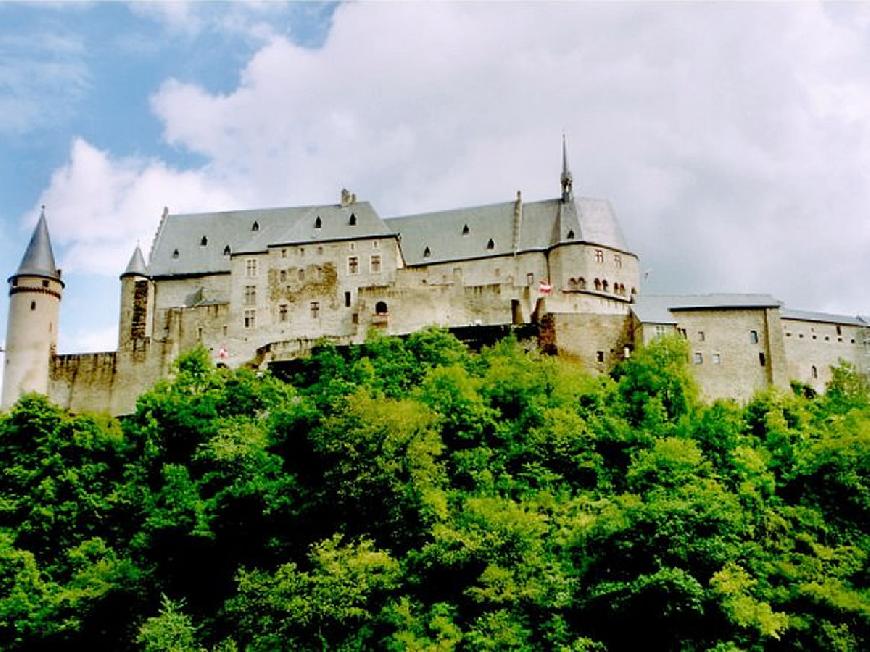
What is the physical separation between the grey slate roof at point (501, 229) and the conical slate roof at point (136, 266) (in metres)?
15.5

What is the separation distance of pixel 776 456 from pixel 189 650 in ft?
78.1

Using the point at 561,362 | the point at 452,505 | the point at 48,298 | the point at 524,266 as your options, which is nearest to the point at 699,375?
the point at 561,362

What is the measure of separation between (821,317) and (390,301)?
23.8m

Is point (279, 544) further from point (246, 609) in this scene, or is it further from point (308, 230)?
point (308, 230)

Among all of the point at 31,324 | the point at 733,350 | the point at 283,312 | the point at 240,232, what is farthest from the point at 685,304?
the point at 31,324

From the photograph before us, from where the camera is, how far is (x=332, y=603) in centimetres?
3269

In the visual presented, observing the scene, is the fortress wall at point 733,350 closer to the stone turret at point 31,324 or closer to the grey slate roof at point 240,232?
the grey slate roof at point 240,232

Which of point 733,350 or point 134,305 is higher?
point 134,305

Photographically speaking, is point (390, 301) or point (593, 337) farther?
point (390, 301)

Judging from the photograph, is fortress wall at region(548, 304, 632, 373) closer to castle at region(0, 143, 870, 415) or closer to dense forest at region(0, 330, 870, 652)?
castle at region(0, 143, 870, 415)

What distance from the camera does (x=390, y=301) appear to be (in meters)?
57.1

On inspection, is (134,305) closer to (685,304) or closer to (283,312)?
(283,312)

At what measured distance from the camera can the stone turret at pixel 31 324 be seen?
2269 inches

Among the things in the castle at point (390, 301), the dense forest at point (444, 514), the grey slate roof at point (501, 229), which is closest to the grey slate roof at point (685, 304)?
the castle at point (390, 301)
